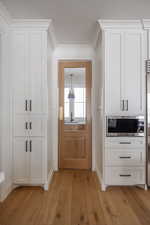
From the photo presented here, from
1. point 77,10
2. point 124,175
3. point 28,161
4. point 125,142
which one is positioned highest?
point 77,10

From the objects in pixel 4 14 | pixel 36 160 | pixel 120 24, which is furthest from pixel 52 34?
pixel 36 160

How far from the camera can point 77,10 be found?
8.12 ft

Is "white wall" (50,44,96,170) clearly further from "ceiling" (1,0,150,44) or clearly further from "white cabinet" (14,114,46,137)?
"white cabinet" (14,114,46,137)

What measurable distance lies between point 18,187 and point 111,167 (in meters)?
1.58

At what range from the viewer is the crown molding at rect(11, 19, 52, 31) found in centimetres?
272

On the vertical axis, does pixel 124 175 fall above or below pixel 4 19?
below

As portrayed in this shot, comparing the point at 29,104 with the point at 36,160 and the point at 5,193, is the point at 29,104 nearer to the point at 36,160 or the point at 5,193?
Result: the point at 36,160

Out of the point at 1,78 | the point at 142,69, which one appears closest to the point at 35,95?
the point at 1,78

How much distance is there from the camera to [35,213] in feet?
7.01

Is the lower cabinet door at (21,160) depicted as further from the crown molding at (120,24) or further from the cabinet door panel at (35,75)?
the crown molding at (120,24)

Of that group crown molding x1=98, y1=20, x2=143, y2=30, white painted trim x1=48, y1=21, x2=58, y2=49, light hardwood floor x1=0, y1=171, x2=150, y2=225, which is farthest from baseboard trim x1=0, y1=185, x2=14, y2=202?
crown molding x1=98, y1=20, x2=143, y2=30

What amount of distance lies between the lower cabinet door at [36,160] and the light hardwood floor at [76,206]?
0.20m

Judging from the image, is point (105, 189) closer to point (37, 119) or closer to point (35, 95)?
point (37, 119)

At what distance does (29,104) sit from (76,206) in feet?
5.41
